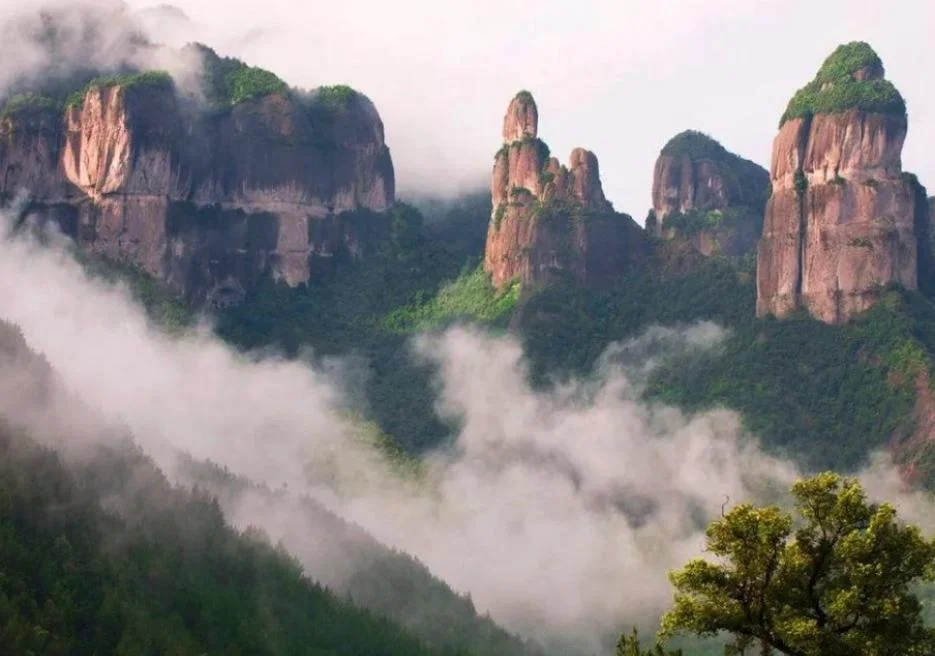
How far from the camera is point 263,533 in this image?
116 m

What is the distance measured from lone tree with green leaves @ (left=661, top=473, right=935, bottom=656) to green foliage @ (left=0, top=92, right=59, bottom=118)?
131 meters

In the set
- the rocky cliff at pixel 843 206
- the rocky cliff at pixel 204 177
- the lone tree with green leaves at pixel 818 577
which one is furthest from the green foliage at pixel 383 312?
the lone tree with green leaves at pixel 818 577

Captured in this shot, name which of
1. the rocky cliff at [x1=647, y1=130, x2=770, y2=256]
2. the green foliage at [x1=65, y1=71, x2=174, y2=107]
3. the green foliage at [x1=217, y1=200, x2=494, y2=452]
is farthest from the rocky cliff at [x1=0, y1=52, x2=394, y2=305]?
the rocky cliff at [x1=647, y1=130, x2=770, y2=256]

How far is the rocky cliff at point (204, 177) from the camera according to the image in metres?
155

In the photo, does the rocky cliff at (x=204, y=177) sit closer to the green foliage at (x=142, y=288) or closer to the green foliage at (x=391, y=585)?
the green foliage at (x=142, y=288)

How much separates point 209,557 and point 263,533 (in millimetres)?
10088

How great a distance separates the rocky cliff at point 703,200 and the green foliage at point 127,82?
158 feet

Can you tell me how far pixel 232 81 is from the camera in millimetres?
171875

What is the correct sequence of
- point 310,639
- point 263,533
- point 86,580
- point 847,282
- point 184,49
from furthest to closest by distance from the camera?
point 184,49 < point 847,282 < point 263,533 < point 310,639 < point 86,580

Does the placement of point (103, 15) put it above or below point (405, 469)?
above

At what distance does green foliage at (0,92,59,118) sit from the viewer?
15775 cm

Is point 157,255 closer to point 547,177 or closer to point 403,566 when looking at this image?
point 547,177

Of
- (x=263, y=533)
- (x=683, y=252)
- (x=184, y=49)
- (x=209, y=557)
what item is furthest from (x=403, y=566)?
(x=184, y=49)

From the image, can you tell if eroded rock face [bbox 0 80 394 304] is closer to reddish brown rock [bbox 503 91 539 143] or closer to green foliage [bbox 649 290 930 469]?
reddish brown rock [bbox 503 91 539 143]
